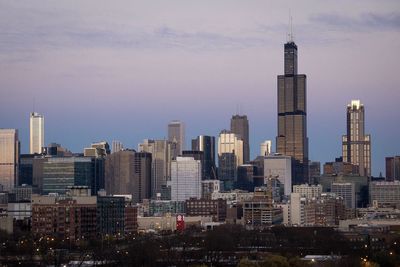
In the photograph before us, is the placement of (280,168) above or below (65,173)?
above

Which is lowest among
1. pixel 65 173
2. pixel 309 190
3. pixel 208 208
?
pixel 208 208

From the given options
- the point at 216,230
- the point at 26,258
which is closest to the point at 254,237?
the point at 216,230

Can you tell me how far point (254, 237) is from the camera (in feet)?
299

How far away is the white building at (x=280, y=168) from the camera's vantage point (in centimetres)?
17500

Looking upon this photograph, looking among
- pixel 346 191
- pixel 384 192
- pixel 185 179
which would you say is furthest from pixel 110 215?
pixel 384 192

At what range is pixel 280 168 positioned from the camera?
177875 mm

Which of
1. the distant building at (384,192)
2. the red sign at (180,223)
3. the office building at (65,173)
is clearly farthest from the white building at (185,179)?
the red sign at (180,223)

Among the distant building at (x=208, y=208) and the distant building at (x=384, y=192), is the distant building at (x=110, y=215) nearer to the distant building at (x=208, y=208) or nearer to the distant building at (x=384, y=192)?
the distant building at (x=208, y=208)

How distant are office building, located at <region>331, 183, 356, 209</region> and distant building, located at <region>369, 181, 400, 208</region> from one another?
2.63 m

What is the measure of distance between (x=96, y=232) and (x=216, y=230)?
26.8ft

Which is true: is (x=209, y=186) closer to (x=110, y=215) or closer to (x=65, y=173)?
(x=65, y=173)

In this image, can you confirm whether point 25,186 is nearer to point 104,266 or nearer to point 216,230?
point 216,230

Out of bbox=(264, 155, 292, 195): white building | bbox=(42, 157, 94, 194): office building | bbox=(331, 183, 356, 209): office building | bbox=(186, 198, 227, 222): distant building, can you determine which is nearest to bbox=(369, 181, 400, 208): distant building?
bbox=(331, 183, 356, 209): office building

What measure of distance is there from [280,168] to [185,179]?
1896 centimetres
